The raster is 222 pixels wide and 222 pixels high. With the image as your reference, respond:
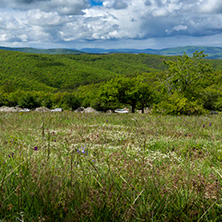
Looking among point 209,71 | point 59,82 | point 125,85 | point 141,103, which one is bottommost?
point 59,82

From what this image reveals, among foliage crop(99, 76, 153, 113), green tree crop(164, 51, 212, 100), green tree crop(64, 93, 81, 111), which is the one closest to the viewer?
green tree crop(164, 51, 212, 100)

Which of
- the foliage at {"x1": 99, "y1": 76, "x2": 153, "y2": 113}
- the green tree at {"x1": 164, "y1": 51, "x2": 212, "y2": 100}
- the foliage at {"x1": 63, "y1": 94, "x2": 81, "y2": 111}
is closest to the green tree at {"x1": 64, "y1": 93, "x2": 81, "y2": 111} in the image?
the foliage at {"x1": 63, "y1": 94, "x2": 81, "y2": 111}

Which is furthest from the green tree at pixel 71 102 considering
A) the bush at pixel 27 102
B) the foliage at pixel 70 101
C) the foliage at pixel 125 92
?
the foliage at pixel 125 92

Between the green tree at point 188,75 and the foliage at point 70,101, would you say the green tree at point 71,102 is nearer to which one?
the foliage at point 70,101

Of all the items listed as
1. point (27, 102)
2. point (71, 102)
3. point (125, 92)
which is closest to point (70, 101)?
point (71, 102)

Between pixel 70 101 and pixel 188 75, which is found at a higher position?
pixel 188 75

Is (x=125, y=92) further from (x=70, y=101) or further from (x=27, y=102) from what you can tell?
(x=27, y=102)

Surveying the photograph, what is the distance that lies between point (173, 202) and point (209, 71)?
34066mm

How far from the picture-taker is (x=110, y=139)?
6.09 metres

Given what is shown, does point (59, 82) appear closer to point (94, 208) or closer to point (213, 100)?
Result: point (213, 100)

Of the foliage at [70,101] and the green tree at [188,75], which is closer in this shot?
the green tree at [188,75]

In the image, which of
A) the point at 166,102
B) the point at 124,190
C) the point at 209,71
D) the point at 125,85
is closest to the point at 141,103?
the point at 125,85

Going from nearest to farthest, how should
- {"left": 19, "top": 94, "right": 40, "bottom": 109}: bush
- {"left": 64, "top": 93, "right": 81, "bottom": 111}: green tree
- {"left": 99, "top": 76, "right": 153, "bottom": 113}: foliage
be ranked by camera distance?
{"left": 99, "top": 76, "right": 153, "bottom": 113}: foliage → {"left": 19, "top": 94, "right": 40, "bottom": 109}: bush → {"left": 64, "top": 93, "right": 81, "bottom": 111}: green tree

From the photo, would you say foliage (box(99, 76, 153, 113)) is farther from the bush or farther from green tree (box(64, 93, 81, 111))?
the bush
